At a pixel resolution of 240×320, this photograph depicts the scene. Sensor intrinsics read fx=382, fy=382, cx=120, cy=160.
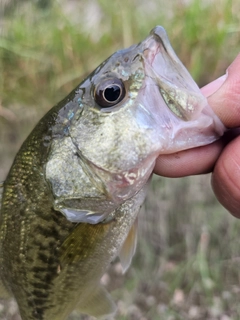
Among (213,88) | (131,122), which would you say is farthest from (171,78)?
(213,88)

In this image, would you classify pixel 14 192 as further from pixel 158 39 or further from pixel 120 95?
pixel 158 39

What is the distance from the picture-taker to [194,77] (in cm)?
291

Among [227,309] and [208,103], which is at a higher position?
[208,103]

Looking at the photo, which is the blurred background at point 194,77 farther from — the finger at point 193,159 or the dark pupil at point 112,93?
the dark pupil at point 112,93

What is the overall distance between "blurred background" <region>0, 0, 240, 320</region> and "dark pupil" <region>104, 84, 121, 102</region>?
151 cm

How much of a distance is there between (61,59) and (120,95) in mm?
1986

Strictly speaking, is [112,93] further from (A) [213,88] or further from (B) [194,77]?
(B) [194,77]

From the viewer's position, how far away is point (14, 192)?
4.77ft

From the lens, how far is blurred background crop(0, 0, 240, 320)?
8.11 feet

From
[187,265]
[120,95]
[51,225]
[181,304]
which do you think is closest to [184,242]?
[187,265]

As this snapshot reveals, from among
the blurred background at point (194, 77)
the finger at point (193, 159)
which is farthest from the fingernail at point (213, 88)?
the blurred background at point (194, 77)

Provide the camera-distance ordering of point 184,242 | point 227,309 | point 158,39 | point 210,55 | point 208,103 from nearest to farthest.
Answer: point 158,39 < point 208,103 < point 227,309 < point 184,242 < point 210,55

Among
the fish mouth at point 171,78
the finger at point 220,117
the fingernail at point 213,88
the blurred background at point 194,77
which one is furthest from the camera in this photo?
the blurred background at point 194,77

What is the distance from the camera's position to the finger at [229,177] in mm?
1379
